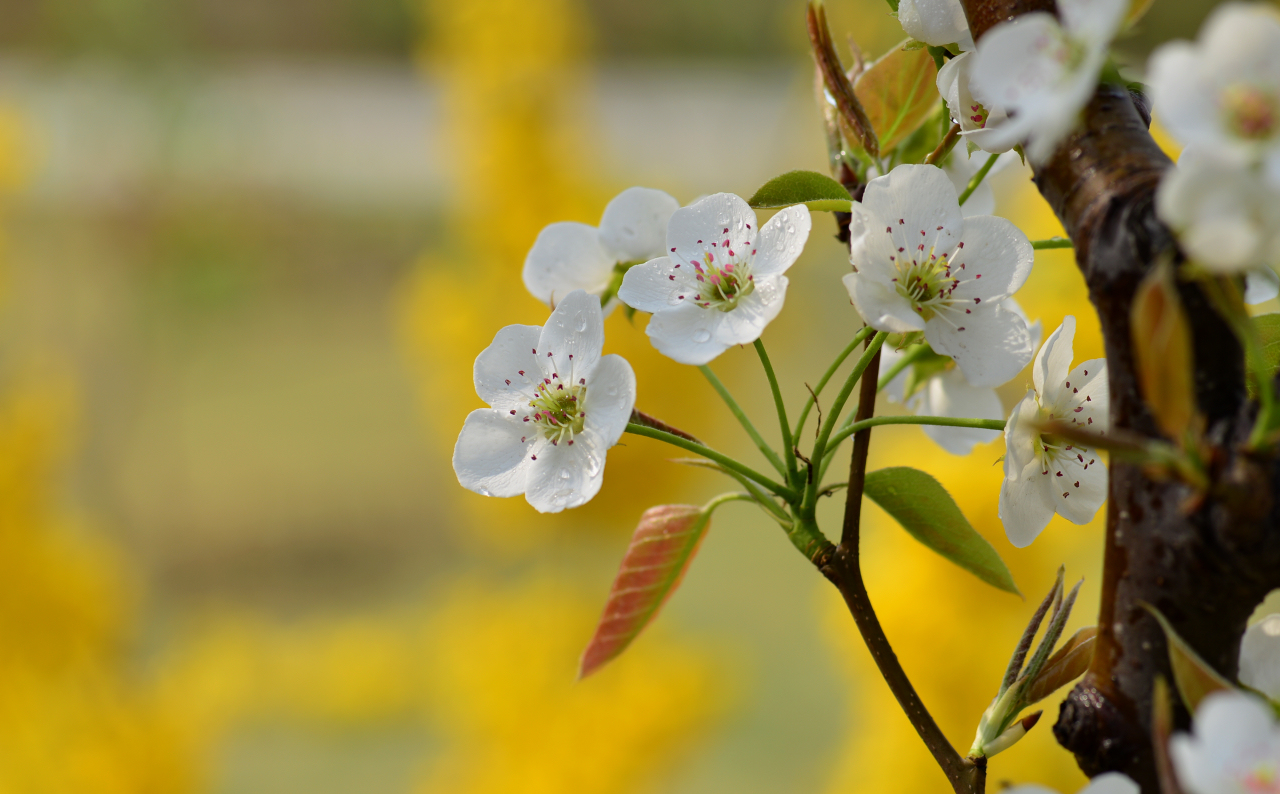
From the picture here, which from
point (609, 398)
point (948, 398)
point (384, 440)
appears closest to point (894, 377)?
point (948, 398)

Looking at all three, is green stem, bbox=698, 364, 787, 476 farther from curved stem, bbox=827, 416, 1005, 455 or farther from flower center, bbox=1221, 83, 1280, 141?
flower center, bbox=1221, 83, 1280, 141

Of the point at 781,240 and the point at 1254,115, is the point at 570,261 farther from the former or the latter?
the point at 1254,115

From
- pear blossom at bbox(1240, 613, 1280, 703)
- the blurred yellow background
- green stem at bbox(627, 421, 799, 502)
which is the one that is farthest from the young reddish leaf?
the blurred yellow background

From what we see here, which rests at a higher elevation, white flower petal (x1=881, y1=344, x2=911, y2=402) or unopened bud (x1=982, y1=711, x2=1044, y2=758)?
white flower petal (x1=881, y1=344, x2=911, y2=402)

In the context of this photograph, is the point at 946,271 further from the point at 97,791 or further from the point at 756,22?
the point at 756,22

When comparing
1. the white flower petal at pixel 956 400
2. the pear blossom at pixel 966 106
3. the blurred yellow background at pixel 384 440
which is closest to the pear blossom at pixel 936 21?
the pear blossom at pixel 966 106
